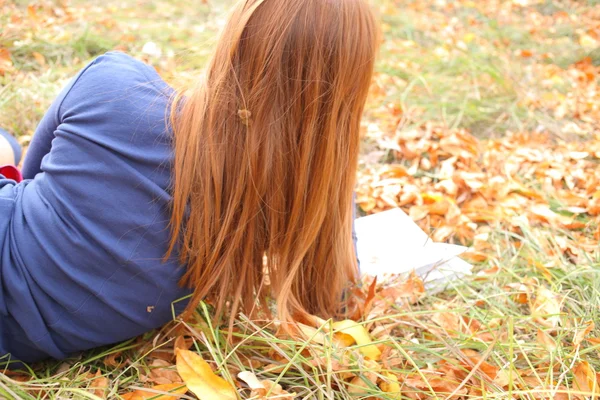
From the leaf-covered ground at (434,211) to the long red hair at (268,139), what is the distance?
171mm

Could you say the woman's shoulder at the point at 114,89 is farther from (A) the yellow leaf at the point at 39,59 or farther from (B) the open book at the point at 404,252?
(A) the yellow leaf at the point at 39,59

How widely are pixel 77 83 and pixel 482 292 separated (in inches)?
47.2

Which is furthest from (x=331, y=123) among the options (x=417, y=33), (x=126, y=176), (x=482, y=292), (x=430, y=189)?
(x=417, y=33)

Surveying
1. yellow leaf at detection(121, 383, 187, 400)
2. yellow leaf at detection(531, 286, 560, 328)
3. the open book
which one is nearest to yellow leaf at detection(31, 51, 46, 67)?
the open book

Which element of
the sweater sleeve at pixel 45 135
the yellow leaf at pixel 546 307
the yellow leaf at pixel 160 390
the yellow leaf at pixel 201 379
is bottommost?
the yellow leaf at pixel 546 307

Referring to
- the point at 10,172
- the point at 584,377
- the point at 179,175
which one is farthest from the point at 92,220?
the point at 584,377

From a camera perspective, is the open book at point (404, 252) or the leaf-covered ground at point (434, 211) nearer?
the leaf-covered ground at point (434, 211)

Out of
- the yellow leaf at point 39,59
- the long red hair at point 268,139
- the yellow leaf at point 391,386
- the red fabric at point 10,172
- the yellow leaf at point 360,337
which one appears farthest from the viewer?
the yellow leaf at point 39,59

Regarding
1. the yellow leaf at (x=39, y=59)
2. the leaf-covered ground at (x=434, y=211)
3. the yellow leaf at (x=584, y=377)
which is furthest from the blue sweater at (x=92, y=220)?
the yellow leaf at (x=39, y=59)

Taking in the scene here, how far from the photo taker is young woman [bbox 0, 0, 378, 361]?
96 cm

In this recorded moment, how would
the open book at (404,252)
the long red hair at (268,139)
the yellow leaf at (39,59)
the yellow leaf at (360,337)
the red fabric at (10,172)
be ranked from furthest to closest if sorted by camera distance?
the yellow leaf at (39,59), the open book at (404,252), the red fabric at (10,172), the yellow leaf at (360,337), the long red hair at (268,139)

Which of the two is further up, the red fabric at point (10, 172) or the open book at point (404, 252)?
the red fabric at point (10, 172)

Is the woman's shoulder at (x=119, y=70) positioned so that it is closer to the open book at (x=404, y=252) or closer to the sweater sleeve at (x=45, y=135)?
the sweater sleeve at (x=45, y=135)

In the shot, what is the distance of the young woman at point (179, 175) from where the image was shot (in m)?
0.96
